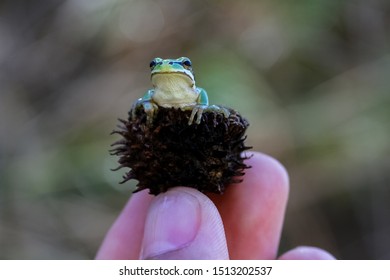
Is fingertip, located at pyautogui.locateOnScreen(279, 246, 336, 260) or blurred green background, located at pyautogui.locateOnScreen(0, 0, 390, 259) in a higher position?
blurred green background, located at pyautogui.locateOnScreen(0, 0, 390, 259)

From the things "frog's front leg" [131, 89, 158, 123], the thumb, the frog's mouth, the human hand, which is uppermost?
the frog's mouth

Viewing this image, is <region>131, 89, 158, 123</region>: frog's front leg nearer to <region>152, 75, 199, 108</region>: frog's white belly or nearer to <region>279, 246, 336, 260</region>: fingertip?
<region>152, 75, 199, 108</region>: frog's white belly

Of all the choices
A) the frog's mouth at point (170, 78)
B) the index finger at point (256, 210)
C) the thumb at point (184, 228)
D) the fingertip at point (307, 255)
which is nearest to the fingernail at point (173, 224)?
the thumb at point (184, 228)

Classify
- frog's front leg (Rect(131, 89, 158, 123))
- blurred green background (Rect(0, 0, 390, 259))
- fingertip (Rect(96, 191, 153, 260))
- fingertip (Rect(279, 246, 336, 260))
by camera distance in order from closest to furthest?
1. frog's front leg (Rect(131, 89, 158, 123))
2. fingertip (Rect(279, 246, 336, 260))
3. fingertip (Rect(96, 191, 153, 260))
4. blurred green background (Rect(0, 0, 390, 259))

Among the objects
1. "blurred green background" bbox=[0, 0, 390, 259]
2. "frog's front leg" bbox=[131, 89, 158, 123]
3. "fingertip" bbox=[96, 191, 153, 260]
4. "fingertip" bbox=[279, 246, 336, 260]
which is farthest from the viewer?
"blurred green background" bbox=[0, 0, 390, 259]

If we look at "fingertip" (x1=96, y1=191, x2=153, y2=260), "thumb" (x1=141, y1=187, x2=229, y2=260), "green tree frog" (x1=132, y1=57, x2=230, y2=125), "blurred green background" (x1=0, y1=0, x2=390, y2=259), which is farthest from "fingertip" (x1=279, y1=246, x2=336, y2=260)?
"blurred green background" (x1=0, y1=0, x2=390, y2=259)

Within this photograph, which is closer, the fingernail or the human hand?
the fingernail

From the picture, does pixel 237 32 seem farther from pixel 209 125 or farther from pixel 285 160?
pixel 209 125
